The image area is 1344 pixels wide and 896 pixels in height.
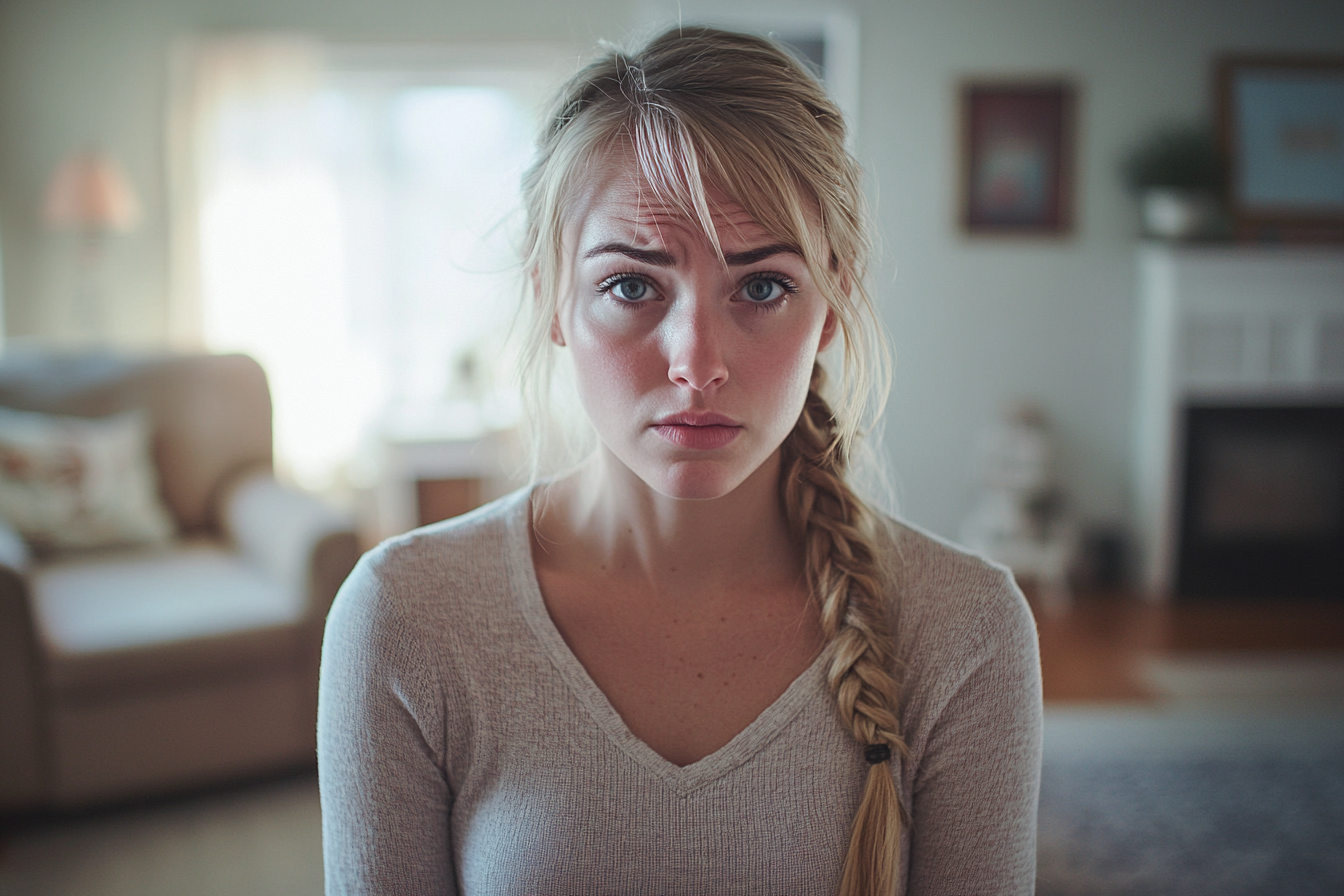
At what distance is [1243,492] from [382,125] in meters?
3.80

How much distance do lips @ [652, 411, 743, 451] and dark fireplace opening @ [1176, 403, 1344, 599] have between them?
370 centimetres

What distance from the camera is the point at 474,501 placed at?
12.7ft

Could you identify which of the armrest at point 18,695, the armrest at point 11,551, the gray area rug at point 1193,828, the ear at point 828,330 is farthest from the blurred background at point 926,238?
the ear at point 828,330

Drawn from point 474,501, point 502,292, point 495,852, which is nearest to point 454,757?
point 495,852

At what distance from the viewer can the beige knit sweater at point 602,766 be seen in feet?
2.63

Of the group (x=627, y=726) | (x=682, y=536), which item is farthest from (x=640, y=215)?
(x=627, y=726)

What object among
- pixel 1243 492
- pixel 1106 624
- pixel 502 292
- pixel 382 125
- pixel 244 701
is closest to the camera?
pixel 502 292

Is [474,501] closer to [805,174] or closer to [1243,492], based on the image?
[1243,492]

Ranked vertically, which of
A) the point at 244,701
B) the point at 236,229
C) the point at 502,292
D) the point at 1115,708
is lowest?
the point at 1115,708

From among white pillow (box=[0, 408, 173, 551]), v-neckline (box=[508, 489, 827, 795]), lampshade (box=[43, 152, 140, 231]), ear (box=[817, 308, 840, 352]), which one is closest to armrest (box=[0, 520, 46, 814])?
white pillow (box=[0, 408, 173, 551])

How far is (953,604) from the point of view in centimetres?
88

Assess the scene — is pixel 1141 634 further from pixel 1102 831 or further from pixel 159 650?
pixel 159 650

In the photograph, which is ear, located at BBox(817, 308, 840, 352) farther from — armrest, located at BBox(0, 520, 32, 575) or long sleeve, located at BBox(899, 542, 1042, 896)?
armrest, located at BBox(0, 520, 32, 575)

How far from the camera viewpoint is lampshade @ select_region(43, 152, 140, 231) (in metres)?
3.78
